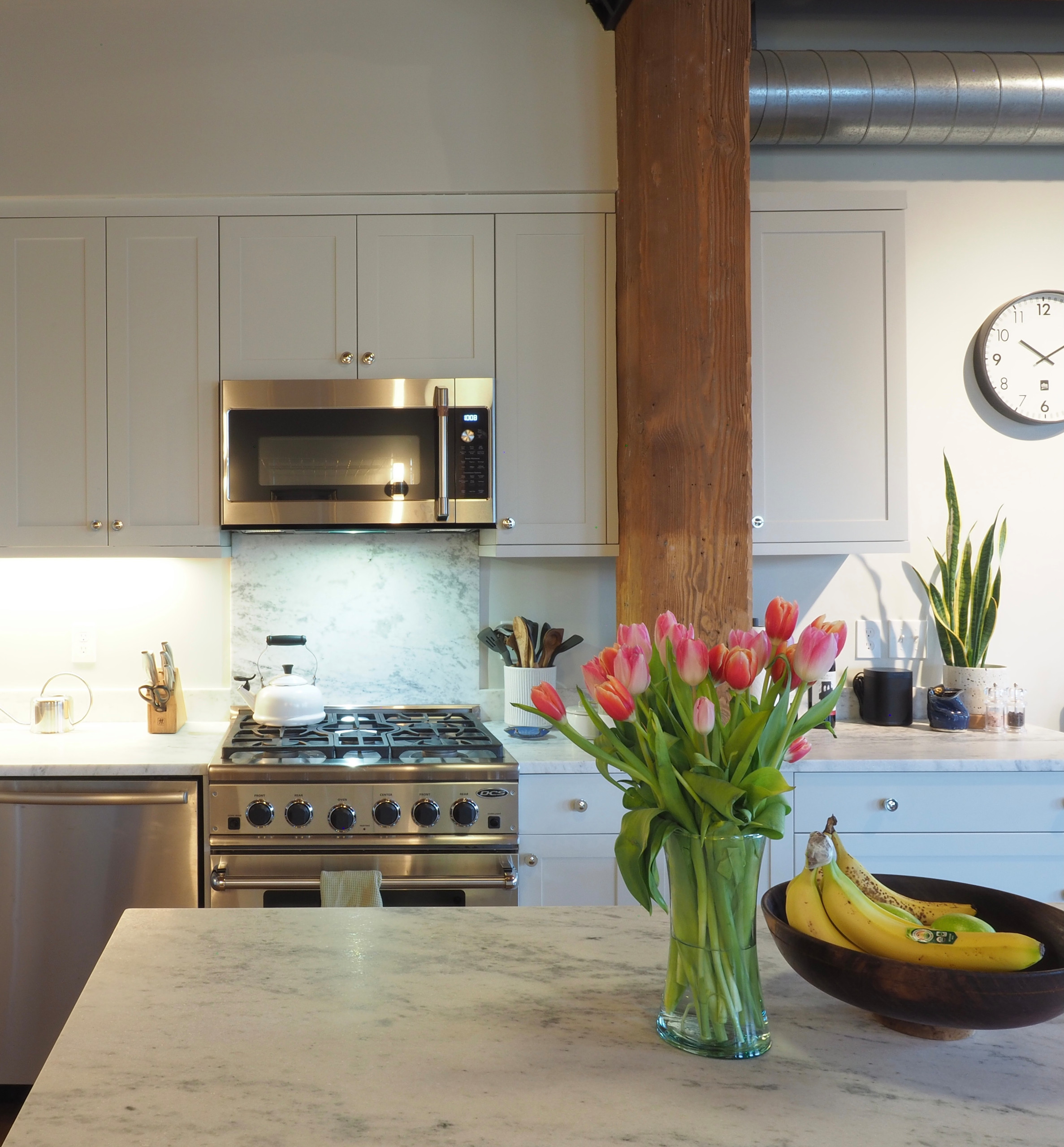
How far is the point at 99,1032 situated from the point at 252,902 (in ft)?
4.72

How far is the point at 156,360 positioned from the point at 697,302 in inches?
61.7

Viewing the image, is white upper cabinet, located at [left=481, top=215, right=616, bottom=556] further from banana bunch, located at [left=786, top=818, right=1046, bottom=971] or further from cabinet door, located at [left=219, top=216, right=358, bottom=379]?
banana bunch, located at [left=786, top=818, right=1046, bottom=971]

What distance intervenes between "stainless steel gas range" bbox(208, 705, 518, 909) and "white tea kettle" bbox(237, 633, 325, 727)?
337 mm

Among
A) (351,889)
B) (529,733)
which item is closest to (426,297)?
(529,733)

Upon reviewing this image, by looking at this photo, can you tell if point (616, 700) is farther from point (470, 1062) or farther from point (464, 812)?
point (464, 812)

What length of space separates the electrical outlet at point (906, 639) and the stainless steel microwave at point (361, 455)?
1.42 m

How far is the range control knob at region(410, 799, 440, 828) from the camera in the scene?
2393mm

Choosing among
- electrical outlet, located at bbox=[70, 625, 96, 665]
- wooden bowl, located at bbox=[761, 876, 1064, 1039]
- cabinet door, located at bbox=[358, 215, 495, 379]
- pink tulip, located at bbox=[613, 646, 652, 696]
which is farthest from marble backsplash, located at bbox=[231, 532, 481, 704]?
pink tulip, located at bbox=[613, 646, 652, 696]

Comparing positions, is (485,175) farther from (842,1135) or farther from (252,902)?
(842,1135)

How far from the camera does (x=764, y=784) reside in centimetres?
93

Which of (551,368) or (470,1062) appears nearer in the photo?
(470,1062)

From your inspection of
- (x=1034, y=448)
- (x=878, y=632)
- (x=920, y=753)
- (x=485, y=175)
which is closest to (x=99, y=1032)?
(x=920, y=753)

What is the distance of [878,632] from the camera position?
10.3ft

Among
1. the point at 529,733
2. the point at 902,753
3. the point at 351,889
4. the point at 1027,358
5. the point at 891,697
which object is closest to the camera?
the point at 351,889
